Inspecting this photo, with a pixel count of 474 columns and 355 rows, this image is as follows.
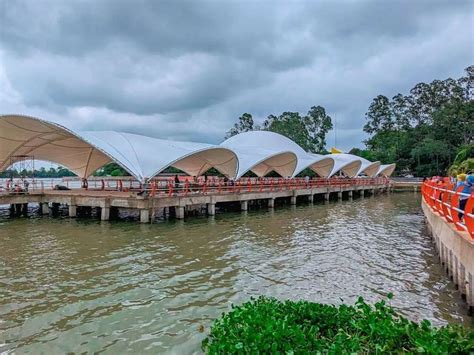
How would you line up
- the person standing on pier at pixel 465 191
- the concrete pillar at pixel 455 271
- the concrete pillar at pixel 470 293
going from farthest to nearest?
1. the person standing on pier at pixel 465 191
2. the concrete pillar at pixel 455 271
3. the concrete pillar at pixel 470 293

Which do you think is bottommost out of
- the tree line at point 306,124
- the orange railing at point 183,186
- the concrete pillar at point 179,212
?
the concrete pillar at point 179,212

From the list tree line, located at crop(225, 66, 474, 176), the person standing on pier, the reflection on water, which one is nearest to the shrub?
the reflection on water

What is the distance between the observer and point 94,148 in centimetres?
2556

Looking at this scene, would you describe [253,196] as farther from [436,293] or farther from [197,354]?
[197,354]

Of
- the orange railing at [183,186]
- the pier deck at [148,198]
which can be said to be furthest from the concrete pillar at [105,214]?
the orange railing at [183,186]

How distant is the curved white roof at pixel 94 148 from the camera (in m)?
20.0

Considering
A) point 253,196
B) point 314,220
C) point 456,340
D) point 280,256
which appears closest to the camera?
point 456,340

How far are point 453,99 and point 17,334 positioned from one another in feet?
257

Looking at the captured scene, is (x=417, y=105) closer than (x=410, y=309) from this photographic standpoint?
No

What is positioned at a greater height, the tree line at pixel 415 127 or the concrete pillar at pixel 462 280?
the tree line at pixel 415 127

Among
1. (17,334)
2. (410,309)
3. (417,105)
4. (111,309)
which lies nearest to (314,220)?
(410,309)

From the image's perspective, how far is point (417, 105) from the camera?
81062 millimetres

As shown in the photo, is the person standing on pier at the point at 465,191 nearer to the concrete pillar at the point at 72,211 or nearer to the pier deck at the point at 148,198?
the pier deck at the point at 148,198

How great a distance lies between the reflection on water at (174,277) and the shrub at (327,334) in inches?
75.5
